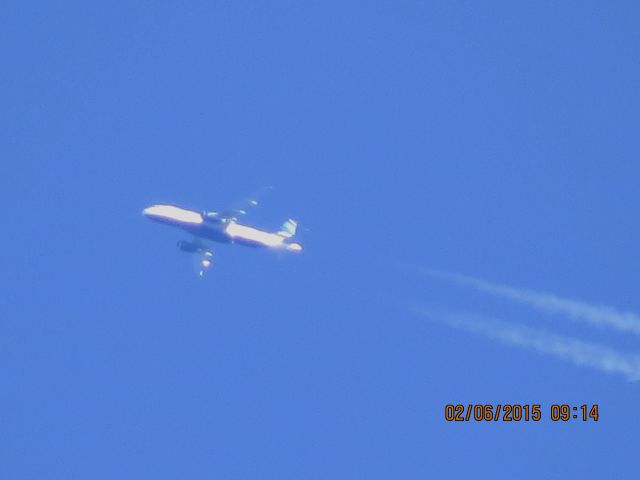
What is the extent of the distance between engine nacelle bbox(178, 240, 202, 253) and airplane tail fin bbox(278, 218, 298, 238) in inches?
343

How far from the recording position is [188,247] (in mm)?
146625

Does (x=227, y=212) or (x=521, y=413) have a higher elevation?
(x=227, y=212)

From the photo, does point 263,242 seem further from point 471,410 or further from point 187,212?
point 471,410

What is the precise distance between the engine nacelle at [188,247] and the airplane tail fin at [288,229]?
8.71 meters

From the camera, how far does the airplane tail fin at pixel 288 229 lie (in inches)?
5684

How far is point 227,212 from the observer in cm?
14312

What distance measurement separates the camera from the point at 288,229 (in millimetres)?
145250

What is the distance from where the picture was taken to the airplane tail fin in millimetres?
144375

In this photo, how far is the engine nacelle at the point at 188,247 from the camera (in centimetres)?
14650

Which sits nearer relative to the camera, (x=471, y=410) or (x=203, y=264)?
(x=471, y=410)

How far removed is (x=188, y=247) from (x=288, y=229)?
1012 cm

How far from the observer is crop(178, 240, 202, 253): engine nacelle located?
146 m

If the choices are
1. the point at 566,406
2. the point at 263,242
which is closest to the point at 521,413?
the point at 566,406

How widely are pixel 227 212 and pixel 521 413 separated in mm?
33892
